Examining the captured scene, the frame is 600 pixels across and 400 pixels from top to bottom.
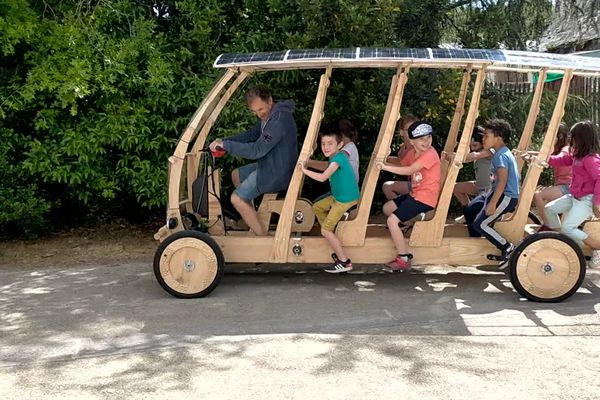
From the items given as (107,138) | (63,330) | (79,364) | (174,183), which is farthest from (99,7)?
(79,364)

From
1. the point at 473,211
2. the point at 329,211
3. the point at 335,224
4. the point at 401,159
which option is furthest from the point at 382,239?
the point at 401,159

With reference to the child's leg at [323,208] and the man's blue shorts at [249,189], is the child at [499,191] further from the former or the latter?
the man's blue shorts at [249,189]

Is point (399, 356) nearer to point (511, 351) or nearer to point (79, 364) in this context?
point (511, 351)

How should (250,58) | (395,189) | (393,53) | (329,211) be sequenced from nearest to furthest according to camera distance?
1. (393,53)
2. (250,58)
3. (329,211)
4. (395,189)

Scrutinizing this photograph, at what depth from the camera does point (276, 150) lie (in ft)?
20.5

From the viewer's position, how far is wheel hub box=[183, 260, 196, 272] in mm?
5840

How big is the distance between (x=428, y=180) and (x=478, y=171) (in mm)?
1325

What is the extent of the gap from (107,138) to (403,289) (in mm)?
3753

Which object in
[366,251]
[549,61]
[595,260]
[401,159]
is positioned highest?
[549,61]

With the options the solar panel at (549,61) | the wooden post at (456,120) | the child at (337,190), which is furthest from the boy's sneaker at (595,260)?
the child at (337,190)

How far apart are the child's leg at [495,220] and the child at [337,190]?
1.03 metres

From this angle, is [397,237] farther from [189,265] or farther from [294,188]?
[189,265]

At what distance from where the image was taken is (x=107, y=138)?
7934mm

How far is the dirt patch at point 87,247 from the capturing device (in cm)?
778
